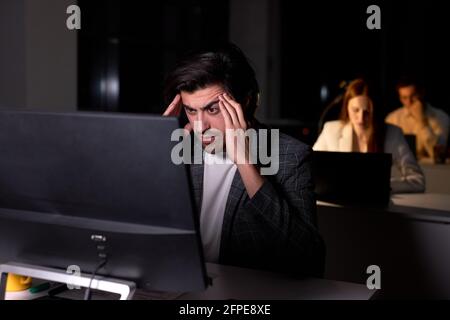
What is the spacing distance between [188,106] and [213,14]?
368 cm

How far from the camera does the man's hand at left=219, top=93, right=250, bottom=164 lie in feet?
4.20

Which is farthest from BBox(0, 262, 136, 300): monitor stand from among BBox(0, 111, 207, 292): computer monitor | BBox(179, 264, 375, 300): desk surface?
BBox(179, 264, 375, 300): desk surface

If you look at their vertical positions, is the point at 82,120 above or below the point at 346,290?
above

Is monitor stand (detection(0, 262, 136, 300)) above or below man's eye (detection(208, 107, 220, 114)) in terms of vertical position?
below

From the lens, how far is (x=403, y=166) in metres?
2.97

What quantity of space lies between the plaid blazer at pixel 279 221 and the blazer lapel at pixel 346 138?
1.59m

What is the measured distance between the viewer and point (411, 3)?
5.03 meters

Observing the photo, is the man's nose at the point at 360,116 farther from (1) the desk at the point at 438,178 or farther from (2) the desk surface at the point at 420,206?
(1) the desk at the point at 438,178

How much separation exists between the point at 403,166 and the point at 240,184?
169cm

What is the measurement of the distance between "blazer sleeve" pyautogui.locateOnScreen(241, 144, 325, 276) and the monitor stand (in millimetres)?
464

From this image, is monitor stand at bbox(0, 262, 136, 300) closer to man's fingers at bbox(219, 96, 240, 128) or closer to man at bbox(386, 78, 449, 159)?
man's fingers at bbox(219, 96, 240, 128)

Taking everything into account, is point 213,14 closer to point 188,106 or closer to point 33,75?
point 33,75

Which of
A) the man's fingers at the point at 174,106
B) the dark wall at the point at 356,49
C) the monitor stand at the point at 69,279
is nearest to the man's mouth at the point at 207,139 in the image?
the man's fingers at the point at 174,106

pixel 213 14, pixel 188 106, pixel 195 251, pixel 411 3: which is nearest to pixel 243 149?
pixel 188 106
